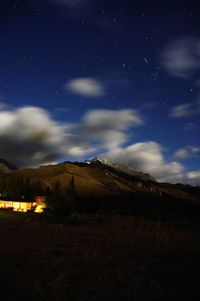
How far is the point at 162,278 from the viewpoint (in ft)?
36.7

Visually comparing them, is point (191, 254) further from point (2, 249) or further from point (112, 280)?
point (2, 249)

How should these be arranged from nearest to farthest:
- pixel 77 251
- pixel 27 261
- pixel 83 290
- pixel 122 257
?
pixel 83 290
pixel 27 261
pixel 122 257
pixel 77 251

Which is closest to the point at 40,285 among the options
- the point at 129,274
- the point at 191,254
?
the point at 129,274

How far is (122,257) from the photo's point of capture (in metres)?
14.4

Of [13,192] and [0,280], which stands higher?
[13,192]

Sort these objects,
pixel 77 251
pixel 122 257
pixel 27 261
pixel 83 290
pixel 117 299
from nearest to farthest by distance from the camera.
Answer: pixel 117 299 → pixel 83 290 → pixel 27 261 → pixel 122 257 → pixel 77 251

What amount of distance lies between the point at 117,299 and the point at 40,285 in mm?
2159

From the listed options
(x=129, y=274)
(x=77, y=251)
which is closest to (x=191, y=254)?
(x=77, y=251)

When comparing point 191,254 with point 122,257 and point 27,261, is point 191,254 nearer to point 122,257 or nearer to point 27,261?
point 122,257

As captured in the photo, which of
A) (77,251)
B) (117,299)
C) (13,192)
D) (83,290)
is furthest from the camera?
(13,192)

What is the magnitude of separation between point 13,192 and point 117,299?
110m

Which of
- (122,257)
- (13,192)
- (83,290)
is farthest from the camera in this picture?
(13,192)

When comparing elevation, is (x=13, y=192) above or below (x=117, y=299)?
above

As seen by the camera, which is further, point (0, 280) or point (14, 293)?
point (0, 280)
